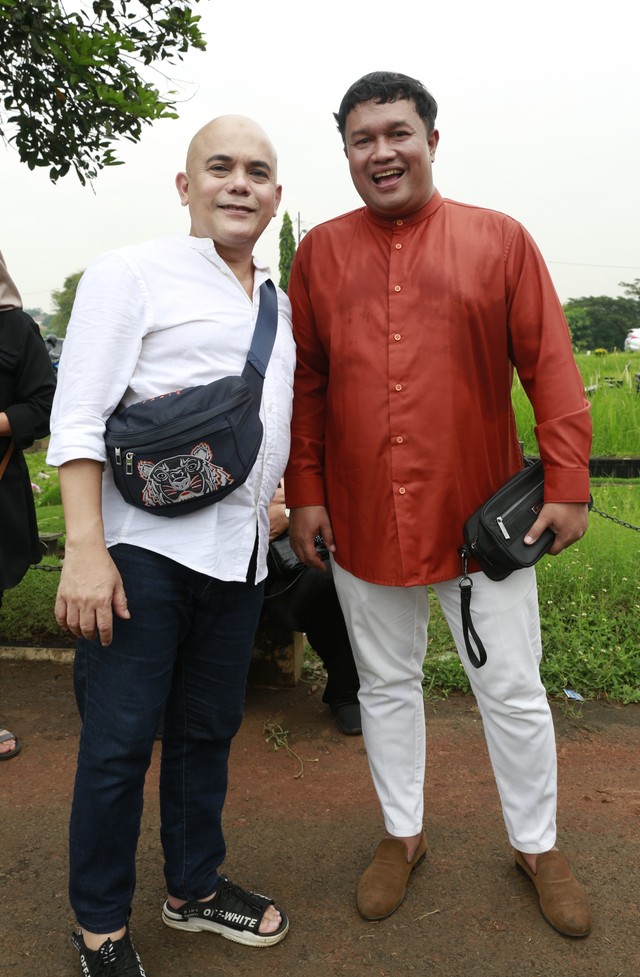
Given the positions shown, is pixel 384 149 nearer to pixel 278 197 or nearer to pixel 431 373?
pixel 278 197

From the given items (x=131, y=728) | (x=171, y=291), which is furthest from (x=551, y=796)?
(x=171, y=291)

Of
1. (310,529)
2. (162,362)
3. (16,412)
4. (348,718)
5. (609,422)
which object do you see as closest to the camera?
(162,362)

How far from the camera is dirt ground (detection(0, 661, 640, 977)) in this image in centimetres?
243

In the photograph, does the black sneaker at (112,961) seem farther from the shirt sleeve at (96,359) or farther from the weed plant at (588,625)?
the weed plant at (588,625)

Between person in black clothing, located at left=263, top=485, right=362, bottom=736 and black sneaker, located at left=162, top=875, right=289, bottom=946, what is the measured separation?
1259 millimetres

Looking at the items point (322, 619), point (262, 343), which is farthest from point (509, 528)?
point (322, 619)

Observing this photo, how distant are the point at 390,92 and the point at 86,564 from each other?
1572 millimetres

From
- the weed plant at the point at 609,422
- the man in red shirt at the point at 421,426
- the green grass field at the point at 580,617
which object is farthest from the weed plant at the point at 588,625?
the weed plant at the point at 609,422

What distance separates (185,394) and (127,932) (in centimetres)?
145

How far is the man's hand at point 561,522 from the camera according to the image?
2.46m

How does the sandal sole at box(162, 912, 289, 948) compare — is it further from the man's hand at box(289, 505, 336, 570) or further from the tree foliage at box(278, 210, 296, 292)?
the tree foliage at box(278, 210, 296, 292)

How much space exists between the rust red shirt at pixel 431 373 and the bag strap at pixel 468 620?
56mm

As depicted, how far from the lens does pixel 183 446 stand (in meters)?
2.03

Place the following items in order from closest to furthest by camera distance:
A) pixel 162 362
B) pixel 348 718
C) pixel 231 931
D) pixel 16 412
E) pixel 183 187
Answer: pixel 162 362 → pixel 183 187 → pixel 231 931 → pixel 16 412 → pixel 348 718
